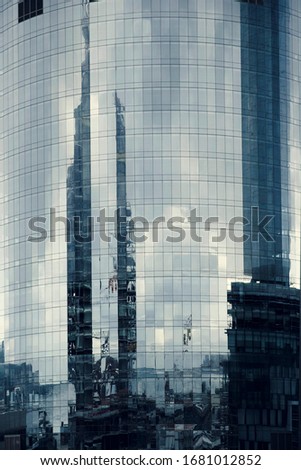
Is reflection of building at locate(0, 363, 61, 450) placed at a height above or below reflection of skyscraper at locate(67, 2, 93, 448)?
below

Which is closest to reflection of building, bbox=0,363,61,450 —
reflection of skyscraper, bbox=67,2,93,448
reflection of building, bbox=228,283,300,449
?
reflection of skyscraper, bbox=67,2,93,448

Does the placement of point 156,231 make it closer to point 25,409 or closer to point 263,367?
point 263,367

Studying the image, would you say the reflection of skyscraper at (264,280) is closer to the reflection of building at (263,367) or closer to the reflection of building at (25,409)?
the reflection of building at (263,367)

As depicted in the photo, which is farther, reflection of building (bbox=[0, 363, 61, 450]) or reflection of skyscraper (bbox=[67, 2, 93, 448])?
reflection of building (bbox=[0, 363, 61, 450])

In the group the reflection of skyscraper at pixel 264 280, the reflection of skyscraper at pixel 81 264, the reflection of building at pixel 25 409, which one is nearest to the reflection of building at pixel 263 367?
the reflection of skyscraper at pixel 264 280

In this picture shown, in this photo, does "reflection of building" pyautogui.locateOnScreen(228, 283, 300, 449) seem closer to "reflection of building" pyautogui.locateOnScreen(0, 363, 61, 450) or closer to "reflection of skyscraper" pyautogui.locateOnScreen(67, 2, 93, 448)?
"reflection of skyscraper" pyautogui.locateOnScreen(67, 2, 93, 448)

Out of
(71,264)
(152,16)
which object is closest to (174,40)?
(152,16)
